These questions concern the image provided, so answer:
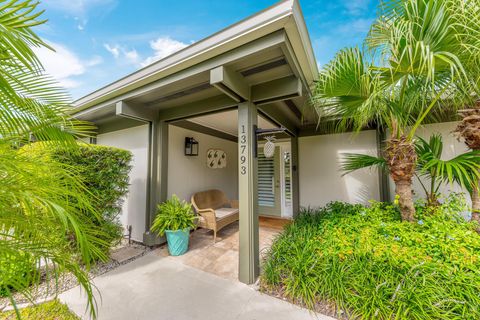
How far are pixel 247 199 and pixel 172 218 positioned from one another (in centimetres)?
154

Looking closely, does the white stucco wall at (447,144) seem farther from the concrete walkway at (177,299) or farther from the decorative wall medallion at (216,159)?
the decorative wall medallion at (216,159)

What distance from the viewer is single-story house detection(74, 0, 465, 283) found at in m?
1.97

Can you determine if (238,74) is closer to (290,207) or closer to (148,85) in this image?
(148,85)

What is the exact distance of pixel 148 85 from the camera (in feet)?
8.77

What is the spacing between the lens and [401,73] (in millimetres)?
1968

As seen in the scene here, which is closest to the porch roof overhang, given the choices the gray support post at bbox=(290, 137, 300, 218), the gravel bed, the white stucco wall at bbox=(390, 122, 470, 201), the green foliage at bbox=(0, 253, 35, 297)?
the green foliage at bbox=(0, 253, 35, 297)

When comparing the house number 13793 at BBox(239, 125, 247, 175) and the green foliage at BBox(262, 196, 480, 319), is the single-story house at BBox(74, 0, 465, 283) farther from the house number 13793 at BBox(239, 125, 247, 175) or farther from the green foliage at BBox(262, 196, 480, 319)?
the green foliage at BBox(262, 196, 480, 319)

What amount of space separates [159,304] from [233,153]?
458 cm

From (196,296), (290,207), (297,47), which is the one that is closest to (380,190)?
(290,207)

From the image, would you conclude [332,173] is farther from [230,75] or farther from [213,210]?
[230,75]

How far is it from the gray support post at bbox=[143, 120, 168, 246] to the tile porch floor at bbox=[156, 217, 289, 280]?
1.79 feet

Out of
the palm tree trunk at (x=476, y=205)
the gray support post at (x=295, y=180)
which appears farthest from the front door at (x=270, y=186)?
the palm tree trunk at (x=476, y=205)

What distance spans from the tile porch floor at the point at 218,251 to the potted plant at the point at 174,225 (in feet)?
0.58

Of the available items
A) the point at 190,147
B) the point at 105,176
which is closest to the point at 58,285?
the point at 105,176
